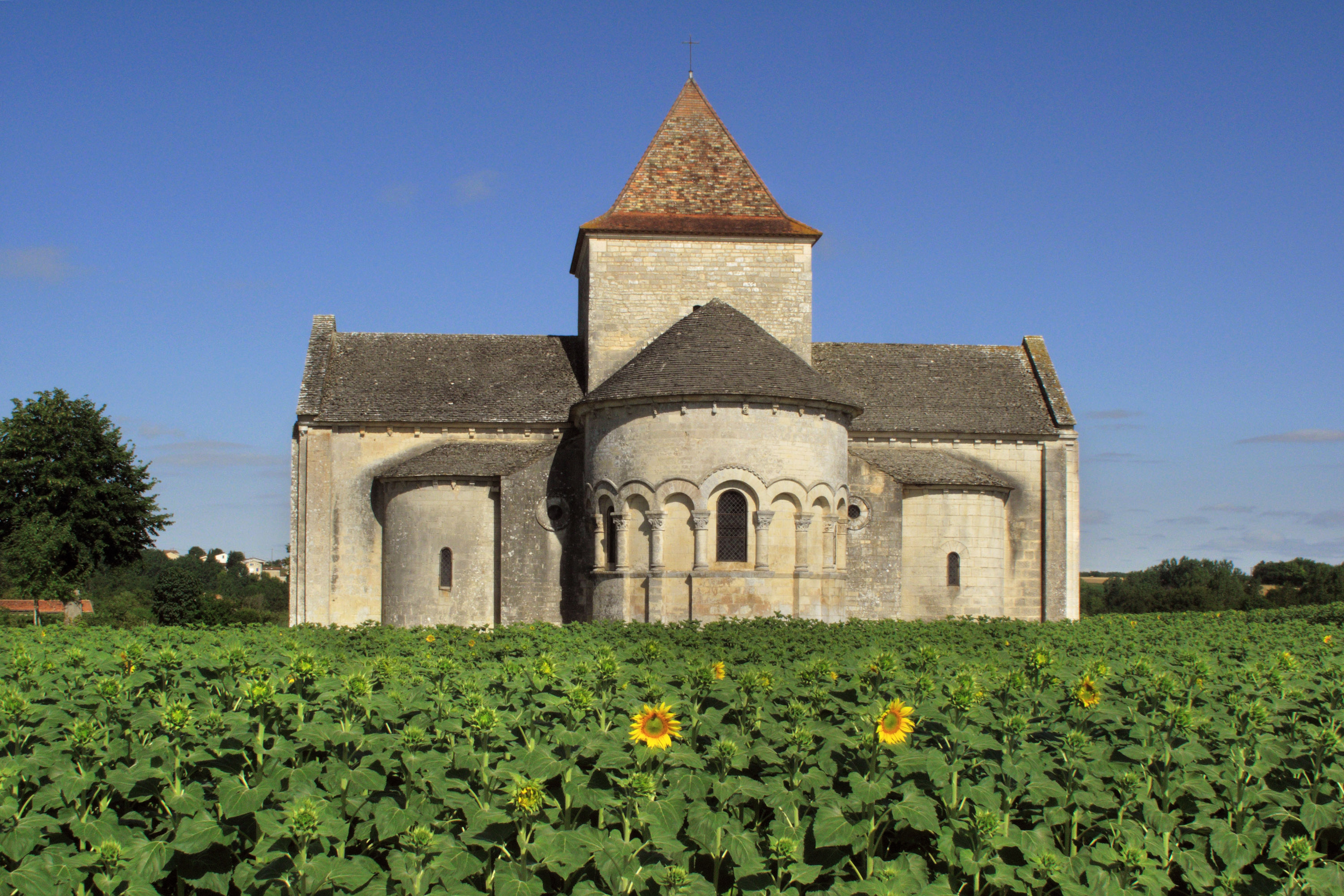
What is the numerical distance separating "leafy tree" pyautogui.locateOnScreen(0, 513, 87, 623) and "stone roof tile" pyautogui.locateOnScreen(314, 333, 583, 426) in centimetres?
1187

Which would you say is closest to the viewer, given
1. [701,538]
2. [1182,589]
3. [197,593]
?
[701,538]

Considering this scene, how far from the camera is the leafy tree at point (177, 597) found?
111 ft

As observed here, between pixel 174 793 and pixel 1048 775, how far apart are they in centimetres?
467

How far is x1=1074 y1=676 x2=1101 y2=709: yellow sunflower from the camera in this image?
6457mm

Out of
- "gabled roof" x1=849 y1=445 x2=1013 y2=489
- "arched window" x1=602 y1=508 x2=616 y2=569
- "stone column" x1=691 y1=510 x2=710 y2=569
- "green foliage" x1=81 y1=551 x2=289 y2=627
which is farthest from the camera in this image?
"green foliage" x1=81 y1=551 x2=289 y2=627

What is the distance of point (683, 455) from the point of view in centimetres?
2230

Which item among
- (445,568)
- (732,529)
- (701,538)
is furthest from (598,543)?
(445,568)

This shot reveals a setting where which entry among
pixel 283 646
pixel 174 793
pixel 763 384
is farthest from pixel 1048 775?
pixel 763 384

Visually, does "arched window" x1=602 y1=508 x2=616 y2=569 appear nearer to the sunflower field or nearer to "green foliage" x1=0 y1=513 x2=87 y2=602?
the sunflower field

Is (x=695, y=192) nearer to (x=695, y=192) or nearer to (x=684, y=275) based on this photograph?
(x=695, y=192)

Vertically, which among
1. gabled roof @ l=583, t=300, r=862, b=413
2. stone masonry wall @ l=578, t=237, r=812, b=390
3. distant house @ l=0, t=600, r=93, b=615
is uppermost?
stone masonry wall @ l=578, t=237, r=812, b=390

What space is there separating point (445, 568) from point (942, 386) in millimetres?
13616

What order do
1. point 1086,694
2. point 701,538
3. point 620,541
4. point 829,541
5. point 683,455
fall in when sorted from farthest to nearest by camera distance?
point 829,541 → point 620,541 → point 683,455 → point 701,538 → point 1086,694

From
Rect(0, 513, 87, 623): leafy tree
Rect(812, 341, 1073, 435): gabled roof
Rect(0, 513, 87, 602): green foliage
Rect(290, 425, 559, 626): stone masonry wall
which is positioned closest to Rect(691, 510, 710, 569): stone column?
Rect(290, 425, 559, 626): stone masonry wall
